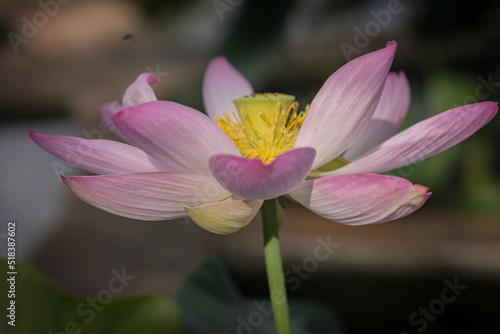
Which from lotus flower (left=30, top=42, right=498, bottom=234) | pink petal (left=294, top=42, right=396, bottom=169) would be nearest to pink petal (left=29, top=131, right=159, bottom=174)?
lotus flower (left=30, top=42, right=498, bottom=234)

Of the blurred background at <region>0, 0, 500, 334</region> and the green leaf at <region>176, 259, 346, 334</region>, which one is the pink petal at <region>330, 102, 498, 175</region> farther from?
the blurred background at <region>0, 0, 500, 334</region>

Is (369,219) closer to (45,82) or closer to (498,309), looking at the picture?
(498,309)

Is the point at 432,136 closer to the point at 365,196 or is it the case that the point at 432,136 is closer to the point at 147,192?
the point at 365,196

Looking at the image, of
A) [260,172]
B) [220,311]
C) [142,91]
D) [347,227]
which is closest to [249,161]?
[260,172]

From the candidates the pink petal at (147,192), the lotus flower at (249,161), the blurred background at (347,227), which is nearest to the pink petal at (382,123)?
the lotus flower at (249,161)

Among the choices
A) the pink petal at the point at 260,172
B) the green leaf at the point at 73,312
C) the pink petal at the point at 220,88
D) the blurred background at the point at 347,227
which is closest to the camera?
the pink petal at the point at 260,172

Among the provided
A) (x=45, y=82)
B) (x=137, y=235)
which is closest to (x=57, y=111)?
(x=45, y=82)

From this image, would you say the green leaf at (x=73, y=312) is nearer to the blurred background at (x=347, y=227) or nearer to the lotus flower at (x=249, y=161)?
the lotus flower at (x=249, y=161)
